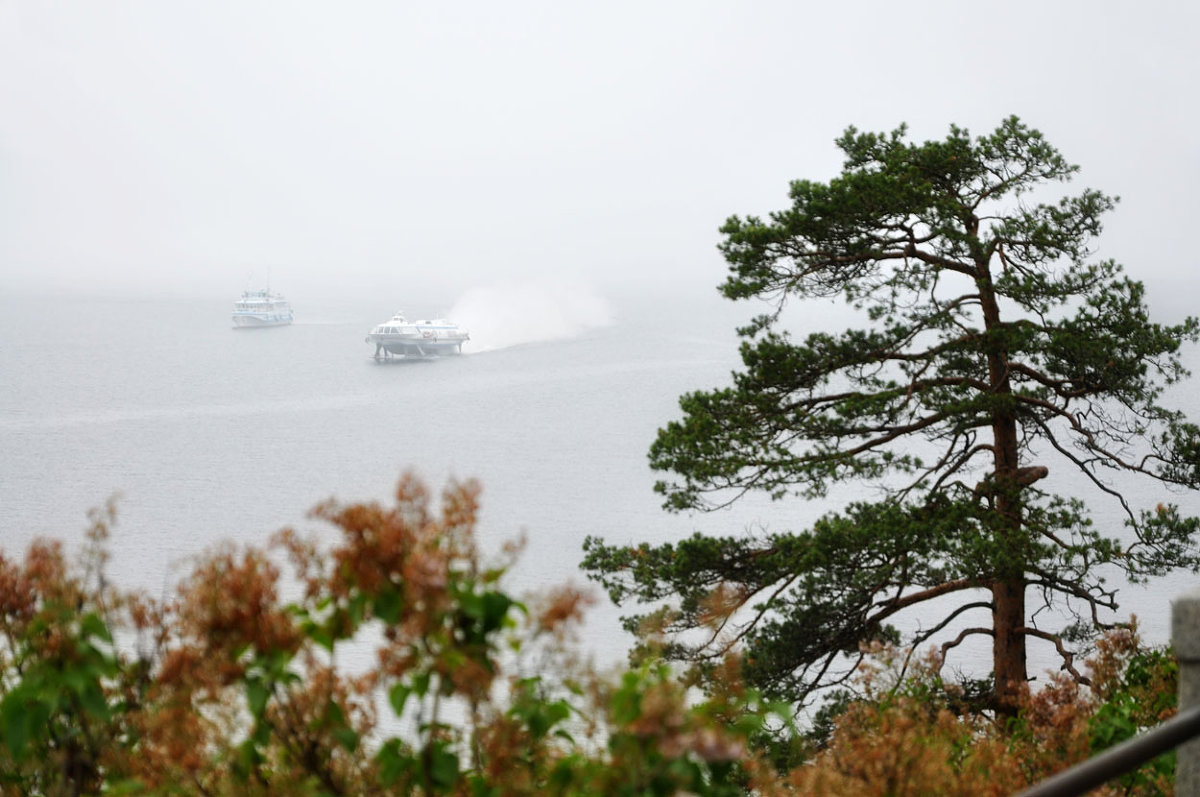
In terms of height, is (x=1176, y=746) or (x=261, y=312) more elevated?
(x=261, y=312)

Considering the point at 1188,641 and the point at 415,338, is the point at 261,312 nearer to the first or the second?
the point at 415,338

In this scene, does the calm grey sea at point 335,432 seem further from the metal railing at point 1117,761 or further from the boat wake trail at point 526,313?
the metal railing at point 1117,761

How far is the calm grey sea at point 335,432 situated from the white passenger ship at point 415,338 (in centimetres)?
119

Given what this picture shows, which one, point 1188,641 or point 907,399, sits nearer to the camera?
point 1188,641

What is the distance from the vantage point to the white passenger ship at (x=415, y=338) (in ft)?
187

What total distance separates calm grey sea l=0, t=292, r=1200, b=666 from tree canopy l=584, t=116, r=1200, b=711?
1.84m

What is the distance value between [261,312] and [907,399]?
72233 millimetres

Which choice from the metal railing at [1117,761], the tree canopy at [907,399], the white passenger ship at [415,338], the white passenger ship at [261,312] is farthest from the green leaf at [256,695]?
the white passenger ship at [261,312]

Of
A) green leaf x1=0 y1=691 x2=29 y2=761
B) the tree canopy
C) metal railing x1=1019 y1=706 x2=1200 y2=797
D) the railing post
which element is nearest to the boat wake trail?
the tree canopy

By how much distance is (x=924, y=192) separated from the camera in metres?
8.60

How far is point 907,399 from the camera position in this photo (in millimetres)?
9047

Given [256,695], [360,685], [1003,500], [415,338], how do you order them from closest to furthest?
[256,695] → [360,685] → [1003,500] → [415,338]

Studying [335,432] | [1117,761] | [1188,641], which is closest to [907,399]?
[1188,641]

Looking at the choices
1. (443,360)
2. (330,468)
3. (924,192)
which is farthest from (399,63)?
(924,192)
